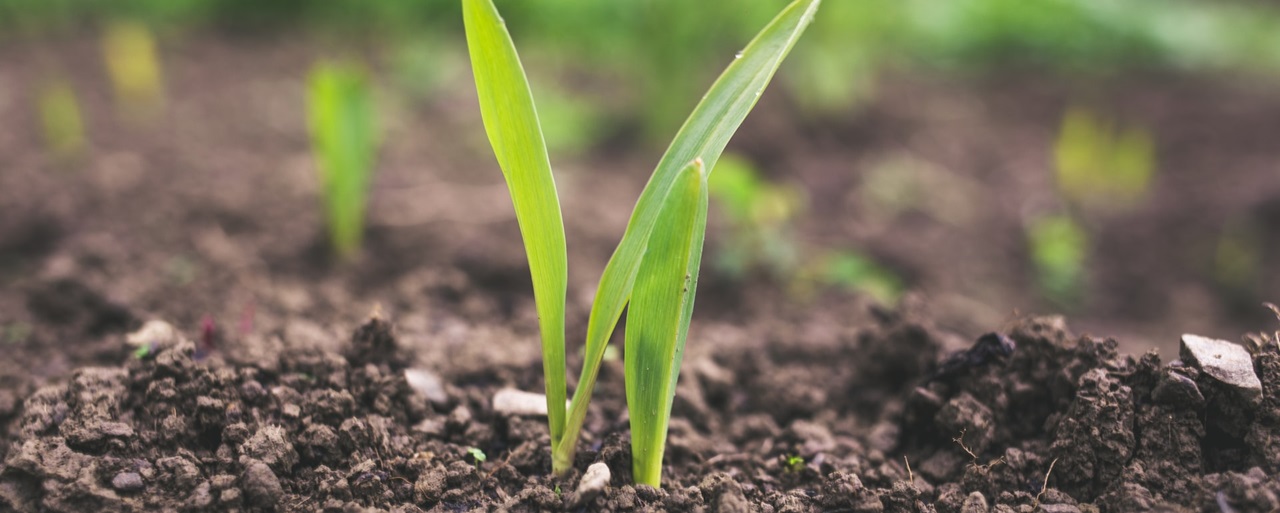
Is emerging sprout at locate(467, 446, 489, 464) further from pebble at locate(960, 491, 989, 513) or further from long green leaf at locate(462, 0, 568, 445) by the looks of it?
pebble at locate(960, 491, 989, 513)

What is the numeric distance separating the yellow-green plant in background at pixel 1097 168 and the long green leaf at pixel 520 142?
9.09 feet

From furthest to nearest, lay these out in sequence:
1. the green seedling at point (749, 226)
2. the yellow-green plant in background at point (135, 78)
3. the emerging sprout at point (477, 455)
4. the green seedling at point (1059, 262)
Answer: the yellow-green plant in background at point (135, 78)
the green seedling at point (1059, 262)
the green seedling at point (749, 226)
the emerging sprout at point (477, 455)

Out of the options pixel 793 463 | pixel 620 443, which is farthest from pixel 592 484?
pixel 793 463

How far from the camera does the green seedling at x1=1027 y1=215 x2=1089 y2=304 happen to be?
2.66 m

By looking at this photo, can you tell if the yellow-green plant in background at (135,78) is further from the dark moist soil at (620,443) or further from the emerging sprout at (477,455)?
the emerging sprout at (477,455)

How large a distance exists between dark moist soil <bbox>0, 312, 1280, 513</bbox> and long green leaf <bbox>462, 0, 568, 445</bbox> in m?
0.33

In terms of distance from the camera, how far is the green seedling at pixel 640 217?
3.67 feet

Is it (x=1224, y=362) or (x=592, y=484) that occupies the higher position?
(x=1224, y=362)

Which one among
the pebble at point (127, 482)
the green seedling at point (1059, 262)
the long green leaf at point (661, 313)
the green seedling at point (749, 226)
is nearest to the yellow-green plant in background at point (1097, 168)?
the green seedling at point (1059, 262)

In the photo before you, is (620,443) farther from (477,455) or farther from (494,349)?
(494,349)

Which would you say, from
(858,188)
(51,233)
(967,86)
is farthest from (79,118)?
(967,86)

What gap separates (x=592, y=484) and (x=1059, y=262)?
1.92 metres

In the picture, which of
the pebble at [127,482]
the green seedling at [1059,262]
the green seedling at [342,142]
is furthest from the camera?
the green seedling at [1059,262]

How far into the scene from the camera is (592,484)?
1.25m
